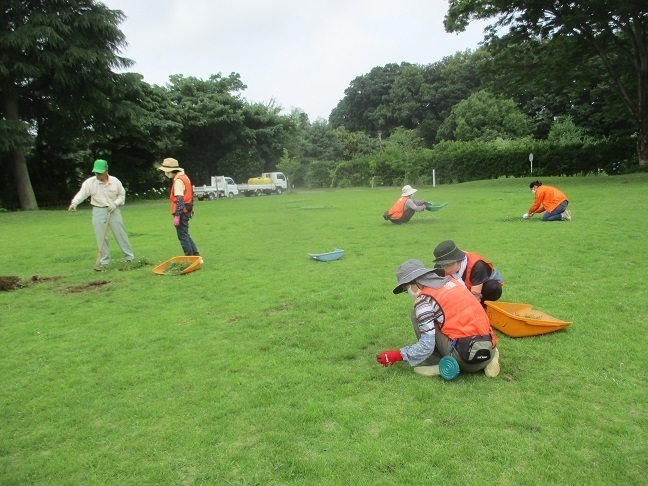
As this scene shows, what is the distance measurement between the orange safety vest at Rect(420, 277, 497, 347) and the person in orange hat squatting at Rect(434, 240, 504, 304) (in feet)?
1.80

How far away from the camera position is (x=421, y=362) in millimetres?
3900

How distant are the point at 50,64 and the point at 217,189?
1576cm

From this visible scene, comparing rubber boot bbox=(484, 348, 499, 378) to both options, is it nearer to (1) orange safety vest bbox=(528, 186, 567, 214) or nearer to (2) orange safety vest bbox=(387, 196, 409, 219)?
(1) orange safety vest bbox=(528, 186, 567, 214)

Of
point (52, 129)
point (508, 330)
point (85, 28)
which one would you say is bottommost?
point (508, 330)

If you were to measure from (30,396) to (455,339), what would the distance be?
3.23 meters

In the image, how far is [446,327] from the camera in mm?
3828

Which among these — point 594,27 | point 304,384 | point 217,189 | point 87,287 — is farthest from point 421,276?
point 217,189

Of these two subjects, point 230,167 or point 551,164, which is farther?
point 230,167

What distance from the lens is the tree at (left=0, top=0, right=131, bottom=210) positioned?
20.9 m

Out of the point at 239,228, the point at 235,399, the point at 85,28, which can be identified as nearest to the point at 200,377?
the point at 235,399

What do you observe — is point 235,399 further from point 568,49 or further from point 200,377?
point 568,49

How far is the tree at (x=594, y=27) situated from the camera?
21.4 meters

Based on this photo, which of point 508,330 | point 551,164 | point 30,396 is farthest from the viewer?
point 551,164

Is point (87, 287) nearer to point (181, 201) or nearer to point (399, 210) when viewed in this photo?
point (181, 201)
